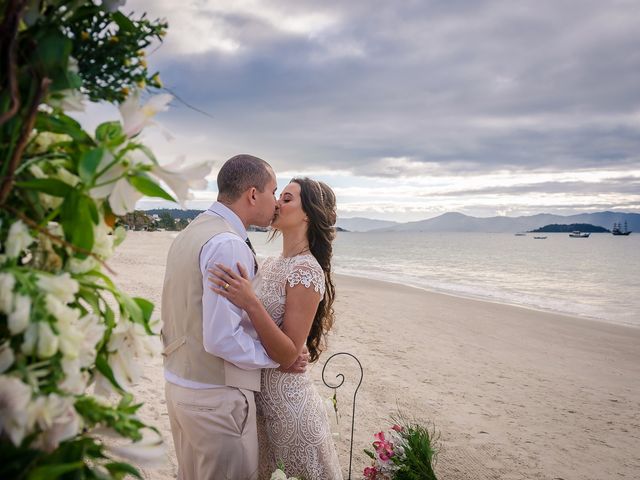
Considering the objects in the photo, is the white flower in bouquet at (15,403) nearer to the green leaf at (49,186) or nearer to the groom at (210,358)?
the green leaf at (49,186)

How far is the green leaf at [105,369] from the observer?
0.91 m

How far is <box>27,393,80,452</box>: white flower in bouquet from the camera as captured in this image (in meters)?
0.71

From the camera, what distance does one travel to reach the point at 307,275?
3369 millimetres

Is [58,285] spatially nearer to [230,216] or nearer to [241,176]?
[230,216]

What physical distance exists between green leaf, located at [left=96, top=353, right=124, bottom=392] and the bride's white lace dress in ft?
7.70

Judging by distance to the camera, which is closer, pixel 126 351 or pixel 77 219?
pixel 77 219

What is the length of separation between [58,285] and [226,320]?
6.35 feet

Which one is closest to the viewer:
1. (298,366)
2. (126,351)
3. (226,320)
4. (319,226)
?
(126,351)

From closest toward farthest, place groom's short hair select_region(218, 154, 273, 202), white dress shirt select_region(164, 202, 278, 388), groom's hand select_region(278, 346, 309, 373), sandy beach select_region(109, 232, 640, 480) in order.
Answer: white dress shirt select_region(164, 202, 278, 388) < groom's short hair select_region(218, 154, 273, 202) < groom's hand select_region(278, 346, 309, 373) < sandy beach select_region(109, 232, 640, 480)

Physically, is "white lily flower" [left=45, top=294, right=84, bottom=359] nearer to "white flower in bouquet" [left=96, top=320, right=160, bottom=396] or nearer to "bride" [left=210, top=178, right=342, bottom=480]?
"white flower in bouquet" [left=96, top=320, right=160, bottom=396]

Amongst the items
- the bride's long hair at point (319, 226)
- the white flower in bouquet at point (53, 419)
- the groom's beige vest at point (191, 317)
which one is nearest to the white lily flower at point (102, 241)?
the white flower in bouquet at point (53, 419)

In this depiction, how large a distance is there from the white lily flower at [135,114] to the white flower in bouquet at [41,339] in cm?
32

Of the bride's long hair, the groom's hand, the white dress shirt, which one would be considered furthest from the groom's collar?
the groom's hand

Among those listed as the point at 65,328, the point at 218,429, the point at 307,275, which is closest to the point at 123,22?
the point at 65,328
